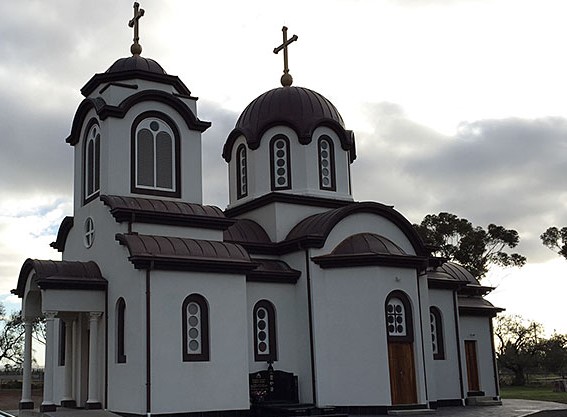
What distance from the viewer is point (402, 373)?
65.0ft

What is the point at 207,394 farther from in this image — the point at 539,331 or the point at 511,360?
the point at 539,331

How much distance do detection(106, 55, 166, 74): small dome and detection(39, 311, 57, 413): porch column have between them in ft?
23.1

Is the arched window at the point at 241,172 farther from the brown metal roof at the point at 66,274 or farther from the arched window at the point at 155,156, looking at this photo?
the brown metal roof at the point at 66,274

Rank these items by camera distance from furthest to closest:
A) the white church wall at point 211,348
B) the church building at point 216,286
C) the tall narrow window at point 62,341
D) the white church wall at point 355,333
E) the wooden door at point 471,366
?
1. the wooden door at point 471,366
2. the tall narrow window at point 62,341
3. the white church wall at point 355,333
4. the church building at point 216,286
5. the white church wall at point 211,348

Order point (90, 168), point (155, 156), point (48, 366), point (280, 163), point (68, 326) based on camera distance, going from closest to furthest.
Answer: point (155, 156)
point (68, 326)
point (90, 168)
point (48, 366)
point (280, 163)

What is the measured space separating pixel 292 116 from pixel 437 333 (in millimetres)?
8259

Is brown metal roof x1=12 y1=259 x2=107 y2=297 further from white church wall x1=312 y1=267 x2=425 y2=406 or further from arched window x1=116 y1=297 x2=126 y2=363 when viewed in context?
white church wall x1=312 y1=267 x2=425 y2=406

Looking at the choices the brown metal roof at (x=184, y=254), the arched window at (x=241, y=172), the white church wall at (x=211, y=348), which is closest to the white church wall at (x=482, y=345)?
the arched window at (x=241, y=172)

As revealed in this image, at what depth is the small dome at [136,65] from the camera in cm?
2072

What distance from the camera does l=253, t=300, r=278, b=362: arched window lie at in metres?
20.0

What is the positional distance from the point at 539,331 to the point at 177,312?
135 ft

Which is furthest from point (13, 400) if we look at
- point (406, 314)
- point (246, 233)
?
point (406, 314)

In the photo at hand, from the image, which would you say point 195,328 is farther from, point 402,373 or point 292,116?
point 292,116

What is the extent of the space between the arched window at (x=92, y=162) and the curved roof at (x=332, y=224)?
5556 mm
